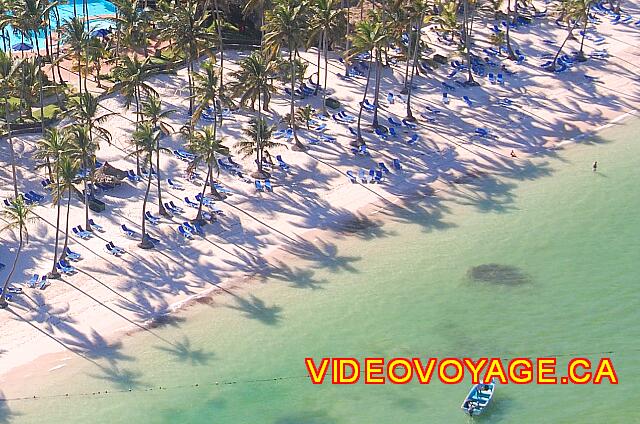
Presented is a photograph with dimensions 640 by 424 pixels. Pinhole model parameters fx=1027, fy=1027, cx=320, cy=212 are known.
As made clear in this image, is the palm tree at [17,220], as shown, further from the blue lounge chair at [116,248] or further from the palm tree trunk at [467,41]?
the palm tree trunk at [467,41]

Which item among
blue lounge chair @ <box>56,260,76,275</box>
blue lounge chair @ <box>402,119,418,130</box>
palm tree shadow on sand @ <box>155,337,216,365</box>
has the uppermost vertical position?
blue lounge chair @ <box>402,119,418,130</box>

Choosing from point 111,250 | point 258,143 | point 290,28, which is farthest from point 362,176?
point 111,250

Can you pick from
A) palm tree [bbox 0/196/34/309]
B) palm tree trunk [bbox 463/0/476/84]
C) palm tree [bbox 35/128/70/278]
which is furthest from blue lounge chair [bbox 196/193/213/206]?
palm tree trunk [bbox 463/0/476/84]

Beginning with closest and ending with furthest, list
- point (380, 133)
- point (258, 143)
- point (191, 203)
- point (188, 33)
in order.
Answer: point (191, 203)
point (258, 143)
point (188, 33)
point (380, 133)

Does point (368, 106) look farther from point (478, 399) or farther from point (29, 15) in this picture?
point (478, 399)

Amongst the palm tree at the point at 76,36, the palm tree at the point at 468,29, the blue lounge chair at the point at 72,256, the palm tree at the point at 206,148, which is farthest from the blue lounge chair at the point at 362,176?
the palm tree at the point at 76,36

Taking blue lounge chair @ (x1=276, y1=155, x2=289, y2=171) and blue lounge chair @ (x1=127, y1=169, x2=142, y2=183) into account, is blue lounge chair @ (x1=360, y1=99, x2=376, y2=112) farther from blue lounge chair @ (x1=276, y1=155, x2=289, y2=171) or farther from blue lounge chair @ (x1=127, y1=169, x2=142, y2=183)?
blue lounge chair @ (x1=127, y1=169, x2=142, y2=183)
